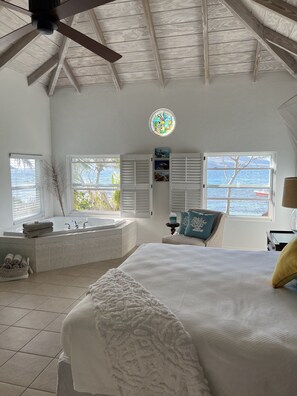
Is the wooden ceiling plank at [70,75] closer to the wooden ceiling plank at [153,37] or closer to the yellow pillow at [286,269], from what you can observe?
A: the wooden ceiling plank at [153,37]

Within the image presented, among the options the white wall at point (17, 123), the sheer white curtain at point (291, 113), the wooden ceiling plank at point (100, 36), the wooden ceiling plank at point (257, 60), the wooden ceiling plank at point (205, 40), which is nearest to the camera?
the wooden ceiling plank at point (205, 40)

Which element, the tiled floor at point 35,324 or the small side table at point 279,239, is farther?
the small side table at point 279,239

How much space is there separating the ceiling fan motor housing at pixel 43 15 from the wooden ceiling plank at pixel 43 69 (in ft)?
10.2

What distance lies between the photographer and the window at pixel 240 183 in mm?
5148

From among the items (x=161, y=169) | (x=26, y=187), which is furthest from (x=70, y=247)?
(x=161, y=169)

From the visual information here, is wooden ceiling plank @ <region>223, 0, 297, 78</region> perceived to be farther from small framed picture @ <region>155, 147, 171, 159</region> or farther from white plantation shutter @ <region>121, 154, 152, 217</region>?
white plantation shutter @ <region>121, 154, 152, 217</region>

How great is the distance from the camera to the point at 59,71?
5043mm

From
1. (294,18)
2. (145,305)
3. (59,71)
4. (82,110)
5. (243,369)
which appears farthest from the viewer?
(82,110)

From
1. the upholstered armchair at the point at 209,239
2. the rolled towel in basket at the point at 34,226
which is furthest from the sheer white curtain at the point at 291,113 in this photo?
the rolled towel in basket at the point at 34,226

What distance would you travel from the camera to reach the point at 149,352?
1.40 m

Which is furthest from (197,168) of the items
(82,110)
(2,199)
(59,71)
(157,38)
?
(2,199)

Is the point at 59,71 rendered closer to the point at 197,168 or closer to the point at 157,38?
the point at 157,38

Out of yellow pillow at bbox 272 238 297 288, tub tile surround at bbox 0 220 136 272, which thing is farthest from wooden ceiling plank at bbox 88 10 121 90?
yellow pillow at bbox 272 238 297 288

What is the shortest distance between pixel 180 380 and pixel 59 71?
5.10m
